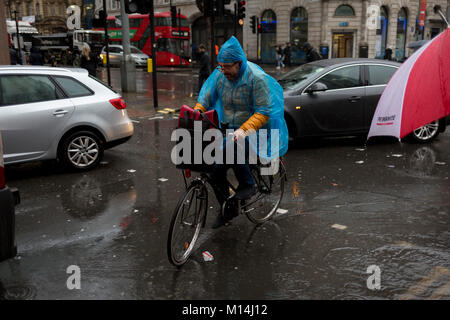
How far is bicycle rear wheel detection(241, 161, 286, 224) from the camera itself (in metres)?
4.58

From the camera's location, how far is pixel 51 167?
7.26 metres

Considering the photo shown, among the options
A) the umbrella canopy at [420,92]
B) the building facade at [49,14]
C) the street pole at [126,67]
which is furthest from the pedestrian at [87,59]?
the building facade at [49,14]

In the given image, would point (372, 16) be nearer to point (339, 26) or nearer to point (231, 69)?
point (339, 26)

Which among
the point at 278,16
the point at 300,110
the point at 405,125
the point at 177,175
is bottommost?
the point at 177,175

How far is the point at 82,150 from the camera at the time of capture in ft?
22.6

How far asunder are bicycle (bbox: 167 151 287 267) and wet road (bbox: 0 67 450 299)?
0.14 meters

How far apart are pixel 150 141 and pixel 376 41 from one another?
116 feet

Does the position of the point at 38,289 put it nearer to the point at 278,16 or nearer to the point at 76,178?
the point at 76,178

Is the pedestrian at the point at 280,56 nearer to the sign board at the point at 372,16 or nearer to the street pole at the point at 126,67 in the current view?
the sign board at the point at 372,16

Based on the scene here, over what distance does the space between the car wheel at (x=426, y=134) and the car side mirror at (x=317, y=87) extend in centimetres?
212

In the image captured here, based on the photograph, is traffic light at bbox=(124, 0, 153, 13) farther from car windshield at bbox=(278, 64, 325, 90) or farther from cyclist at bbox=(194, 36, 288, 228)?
cyclist at bbox=(194, 36, 288, 228)

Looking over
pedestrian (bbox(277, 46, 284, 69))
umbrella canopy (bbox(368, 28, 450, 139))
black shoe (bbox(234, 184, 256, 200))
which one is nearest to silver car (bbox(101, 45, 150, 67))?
pedestrian (bbox(277, 46, 284, 69))

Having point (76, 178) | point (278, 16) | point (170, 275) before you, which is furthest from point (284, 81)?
point (278, 16)

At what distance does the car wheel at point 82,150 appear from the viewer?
6.75 meters
